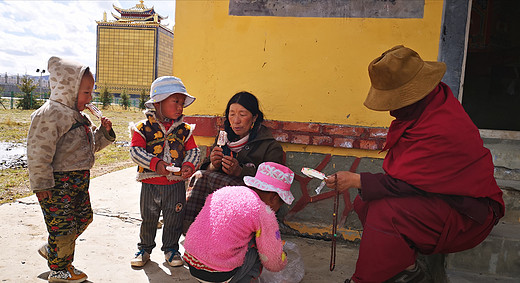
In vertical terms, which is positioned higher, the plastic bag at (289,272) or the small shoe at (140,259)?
the plastic bag at (289,272)

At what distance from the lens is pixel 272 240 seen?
1.93 metres

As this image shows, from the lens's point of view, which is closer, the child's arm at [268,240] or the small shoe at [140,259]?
the child's arm at [268,240]

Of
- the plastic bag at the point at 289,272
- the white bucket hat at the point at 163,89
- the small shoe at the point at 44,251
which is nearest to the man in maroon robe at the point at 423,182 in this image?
the plastic bag at the point at 289,272

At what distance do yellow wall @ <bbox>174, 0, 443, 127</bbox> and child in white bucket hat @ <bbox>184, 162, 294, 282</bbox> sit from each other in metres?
1.57

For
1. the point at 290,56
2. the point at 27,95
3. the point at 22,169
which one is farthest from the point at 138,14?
the point at 290,56

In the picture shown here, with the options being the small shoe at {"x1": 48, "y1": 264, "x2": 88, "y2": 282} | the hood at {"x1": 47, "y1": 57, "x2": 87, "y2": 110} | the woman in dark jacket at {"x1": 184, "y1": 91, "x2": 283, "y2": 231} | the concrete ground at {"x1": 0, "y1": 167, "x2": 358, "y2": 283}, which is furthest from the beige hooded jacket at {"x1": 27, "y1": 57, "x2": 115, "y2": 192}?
the woman in dark jacket at {"x1": 184, "y1": 91, "x2": 283, "y2": 231}

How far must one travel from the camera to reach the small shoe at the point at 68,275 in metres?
2.26

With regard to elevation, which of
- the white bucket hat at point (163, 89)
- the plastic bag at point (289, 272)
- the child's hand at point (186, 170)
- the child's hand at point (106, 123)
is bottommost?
the plastic bag at point (289, 272)

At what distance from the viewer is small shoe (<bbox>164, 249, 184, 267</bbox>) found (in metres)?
2.63

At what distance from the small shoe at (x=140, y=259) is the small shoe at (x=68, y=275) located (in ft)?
1.09

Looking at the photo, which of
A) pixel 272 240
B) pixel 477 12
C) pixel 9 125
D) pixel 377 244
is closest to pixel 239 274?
pixel 272 240

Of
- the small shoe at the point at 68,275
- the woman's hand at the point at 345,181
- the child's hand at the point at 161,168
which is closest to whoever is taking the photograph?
the woman's hand at the point at 345,181

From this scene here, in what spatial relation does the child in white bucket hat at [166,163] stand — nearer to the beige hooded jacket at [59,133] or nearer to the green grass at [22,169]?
the beige hooded jacket at [59,133]

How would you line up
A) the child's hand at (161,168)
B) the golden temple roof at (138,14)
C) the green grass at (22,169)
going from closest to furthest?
the child's hand at (161,168) < the green grass at (22,169) < the golden temple roof at (138,14)
